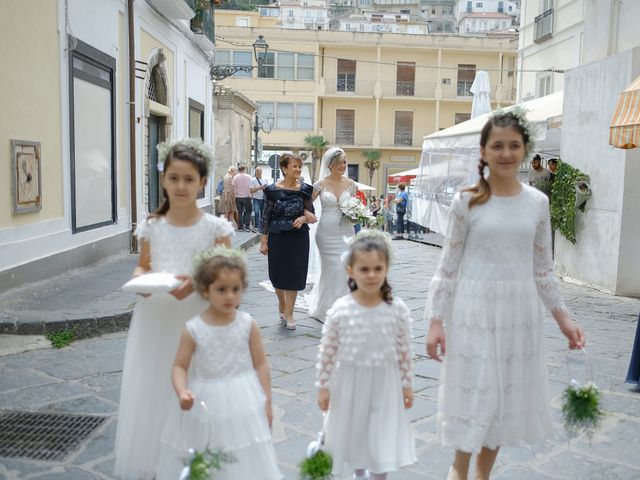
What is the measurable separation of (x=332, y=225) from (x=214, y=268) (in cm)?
411

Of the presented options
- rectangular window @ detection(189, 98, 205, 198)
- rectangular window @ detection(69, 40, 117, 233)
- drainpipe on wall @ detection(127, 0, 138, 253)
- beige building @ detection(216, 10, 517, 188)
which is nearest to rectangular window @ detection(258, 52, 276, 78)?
beige building @ detection(216, 10, 517, 188)

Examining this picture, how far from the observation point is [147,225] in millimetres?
3105

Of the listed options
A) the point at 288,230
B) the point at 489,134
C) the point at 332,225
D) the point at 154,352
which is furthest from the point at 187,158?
the point at 332,225

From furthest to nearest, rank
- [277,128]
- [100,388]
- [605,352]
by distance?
[277,128], [605,352], [100,388]

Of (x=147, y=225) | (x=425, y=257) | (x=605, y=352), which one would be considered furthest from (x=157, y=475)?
(x=425, y=257)

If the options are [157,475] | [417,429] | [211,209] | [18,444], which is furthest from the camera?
[211,209]

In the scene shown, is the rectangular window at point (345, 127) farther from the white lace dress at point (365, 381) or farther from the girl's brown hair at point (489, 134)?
the white lace dress at point (365, 381)

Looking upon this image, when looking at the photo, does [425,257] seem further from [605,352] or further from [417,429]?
[417,429]

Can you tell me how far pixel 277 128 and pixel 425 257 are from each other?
2826 centimetres

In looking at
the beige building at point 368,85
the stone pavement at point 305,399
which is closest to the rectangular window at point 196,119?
the stone pavement at point 305,399

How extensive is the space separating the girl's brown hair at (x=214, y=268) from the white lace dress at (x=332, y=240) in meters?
3.95

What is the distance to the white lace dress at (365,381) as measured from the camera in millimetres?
2852

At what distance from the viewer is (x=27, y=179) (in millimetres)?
7531

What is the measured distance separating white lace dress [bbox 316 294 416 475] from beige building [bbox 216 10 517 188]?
38130mm
